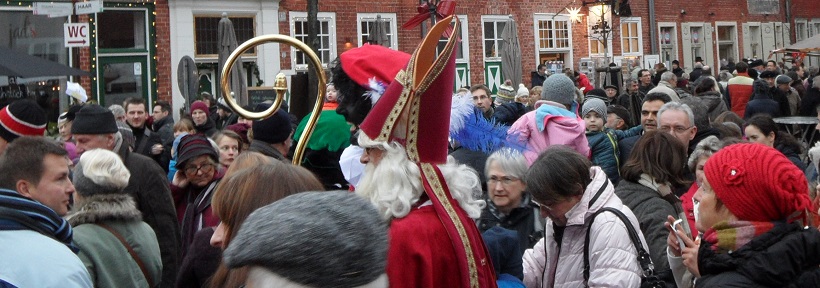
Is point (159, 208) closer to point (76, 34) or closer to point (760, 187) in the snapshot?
point (760, 187)

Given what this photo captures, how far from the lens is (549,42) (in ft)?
92.5

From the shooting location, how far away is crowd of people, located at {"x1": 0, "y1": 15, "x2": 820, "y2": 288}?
72.2 inches

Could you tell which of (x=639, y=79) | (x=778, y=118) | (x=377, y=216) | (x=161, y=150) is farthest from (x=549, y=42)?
(x=377, y=216)

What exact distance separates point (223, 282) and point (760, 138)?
5.76 m

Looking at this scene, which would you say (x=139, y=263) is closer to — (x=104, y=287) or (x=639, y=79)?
(x=104, y=287)

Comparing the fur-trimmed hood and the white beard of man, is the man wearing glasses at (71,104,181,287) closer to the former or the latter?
the fur-trimmed hood

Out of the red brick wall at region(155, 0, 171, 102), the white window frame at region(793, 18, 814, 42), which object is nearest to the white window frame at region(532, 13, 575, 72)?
the red brick wall at region(155, 0, 171, 102)

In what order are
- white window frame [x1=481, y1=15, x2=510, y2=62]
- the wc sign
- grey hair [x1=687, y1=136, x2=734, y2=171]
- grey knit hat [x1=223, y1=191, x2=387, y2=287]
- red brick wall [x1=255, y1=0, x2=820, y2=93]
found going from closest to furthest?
grey knit hat [x1=223, y1=191, x2=387, y2=287]
grey hair [x1=687, y1=136, x2=734, y2=171]
the wc sign
red brick wall [x1=255, y1=0, x2=820, y2=93]
white window frame [x1=481, y1=15, x2=510, y2=62]

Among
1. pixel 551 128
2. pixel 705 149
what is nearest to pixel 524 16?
pixel 551 128

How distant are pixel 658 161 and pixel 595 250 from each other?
4.89ft

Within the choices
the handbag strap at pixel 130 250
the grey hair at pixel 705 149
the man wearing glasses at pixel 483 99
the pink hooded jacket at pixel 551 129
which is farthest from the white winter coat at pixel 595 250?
the man wearing glasses at pixel 483 99

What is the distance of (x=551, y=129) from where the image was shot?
6988 millimetres

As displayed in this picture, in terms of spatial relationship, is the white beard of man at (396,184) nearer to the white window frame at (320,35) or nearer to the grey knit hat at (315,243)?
the grey knit hat at (315,243)

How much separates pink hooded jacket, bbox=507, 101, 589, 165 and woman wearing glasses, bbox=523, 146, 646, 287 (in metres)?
2.36
